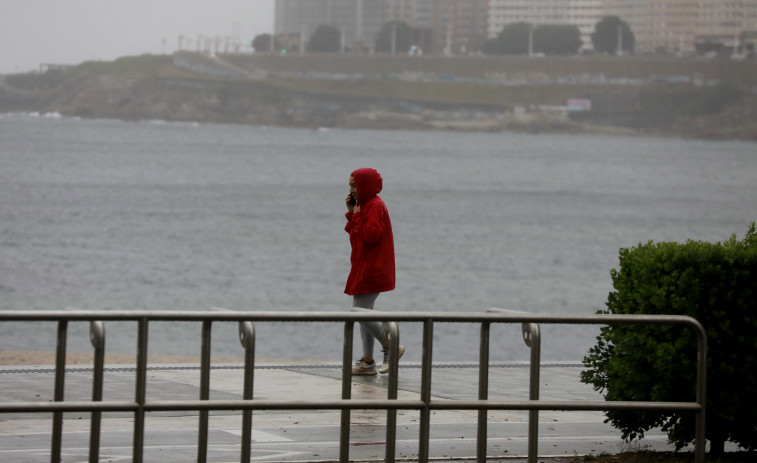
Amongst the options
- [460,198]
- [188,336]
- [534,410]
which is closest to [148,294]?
[188,336]

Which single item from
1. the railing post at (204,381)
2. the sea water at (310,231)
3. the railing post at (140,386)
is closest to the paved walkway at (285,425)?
the railing post at (204,381)

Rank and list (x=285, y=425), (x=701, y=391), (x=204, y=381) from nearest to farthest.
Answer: (x=204, y=381)
(x=701, y=391)
(x=285, y=425)

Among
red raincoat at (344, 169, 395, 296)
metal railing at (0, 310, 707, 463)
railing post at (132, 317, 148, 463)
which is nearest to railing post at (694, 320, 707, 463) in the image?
metal railing at (0, 310, 707, 463)

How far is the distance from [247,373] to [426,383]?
851 mm

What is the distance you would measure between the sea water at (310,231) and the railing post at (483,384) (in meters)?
29.8

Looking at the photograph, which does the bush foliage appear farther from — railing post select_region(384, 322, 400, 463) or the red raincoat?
the red raincoat

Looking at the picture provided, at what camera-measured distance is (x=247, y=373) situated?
569 cm

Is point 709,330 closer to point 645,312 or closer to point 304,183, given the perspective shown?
point 645,312

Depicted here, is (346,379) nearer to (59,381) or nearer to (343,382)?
(343,382)

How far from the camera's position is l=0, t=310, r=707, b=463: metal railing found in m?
5.30

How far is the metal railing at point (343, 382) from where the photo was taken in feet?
17.4

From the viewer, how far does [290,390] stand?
8.11 metres

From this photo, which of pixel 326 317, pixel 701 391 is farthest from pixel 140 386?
pixel 701 391

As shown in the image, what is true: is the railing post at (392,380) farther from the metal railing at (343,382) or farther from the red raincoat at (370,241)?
the red raincoat at (370,241)
